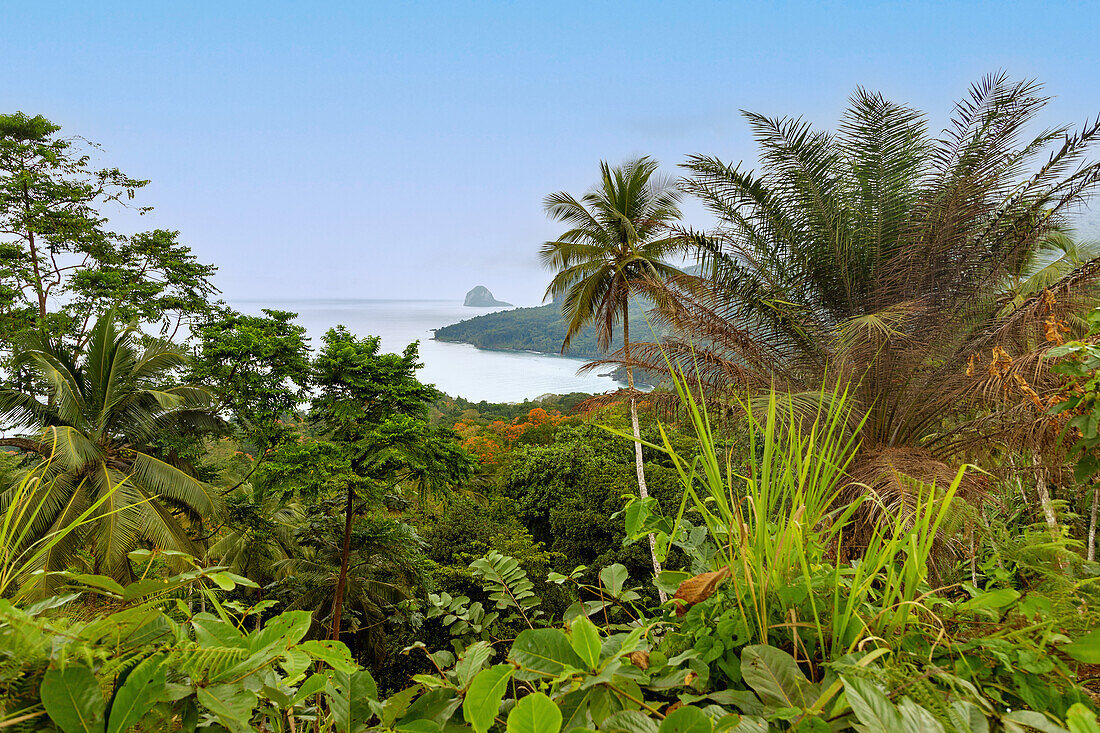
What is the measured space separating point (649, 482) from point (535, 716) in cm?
1139

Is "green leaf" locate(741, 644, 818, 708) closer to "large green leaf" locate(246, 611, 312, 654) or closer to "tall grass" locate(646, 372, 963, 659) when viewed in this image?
"tall grass" locate(646, 372, 963, 659)

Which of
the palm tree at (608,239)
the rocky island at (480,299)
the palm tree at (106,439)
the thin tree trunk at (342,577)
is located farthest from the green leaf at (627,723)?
the rocky island at (480,299)

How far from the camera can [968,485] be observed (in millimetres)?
3396

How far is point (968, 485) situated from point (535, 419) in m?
17.5

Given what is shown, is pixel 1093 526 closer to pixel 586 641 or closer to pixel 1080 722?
pixel 1080 722

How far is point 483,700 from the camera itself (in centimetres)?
52

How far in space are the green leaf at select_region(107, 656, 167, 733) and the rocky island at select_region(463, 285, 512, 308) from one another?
9580cm

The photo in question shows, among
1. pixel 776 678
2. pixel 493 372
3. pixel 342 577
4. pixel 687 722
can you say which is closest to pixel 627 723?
pixel 687 722

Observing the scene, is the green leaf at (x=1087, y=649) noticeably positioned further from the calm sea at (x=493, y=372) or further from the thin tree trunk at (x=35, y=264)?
the calm sea at (x=493, y=372)

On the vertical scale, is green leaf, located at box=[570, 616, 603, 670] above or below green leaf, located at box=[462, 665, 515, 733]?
above

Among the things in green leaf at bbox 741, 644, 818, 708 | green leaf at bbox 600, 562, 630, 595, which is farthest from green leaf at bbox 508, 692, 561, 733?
green leaf at bbox 600, 562, 630, 595

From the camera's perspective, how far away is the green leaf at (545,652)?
621 mm

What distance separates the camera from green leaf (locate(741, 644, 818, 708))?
1.95 ft

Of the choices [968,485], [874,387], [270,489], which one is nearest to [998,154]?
[874,387]
